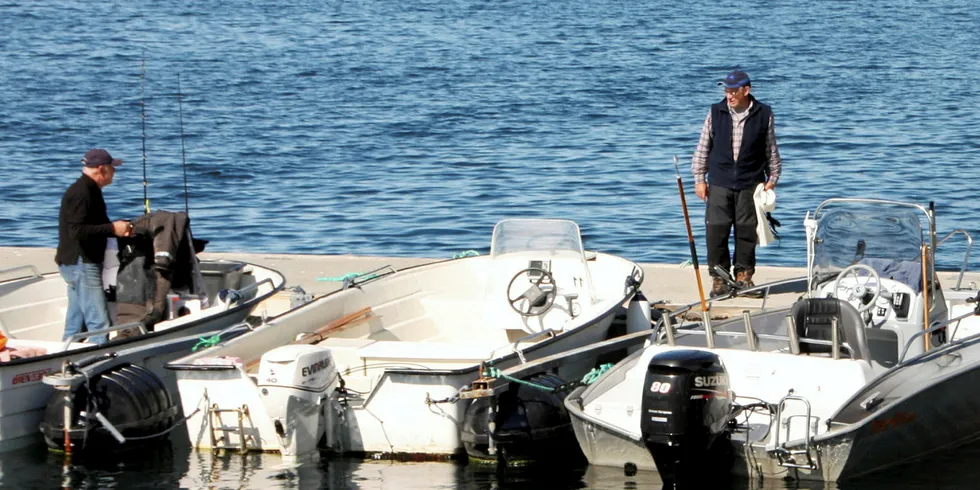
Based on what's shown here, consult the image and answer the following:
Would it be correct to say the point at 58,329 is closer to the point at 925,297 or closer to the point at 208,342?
the point at 208,342

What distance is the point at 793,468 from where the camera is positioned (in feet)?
25.7

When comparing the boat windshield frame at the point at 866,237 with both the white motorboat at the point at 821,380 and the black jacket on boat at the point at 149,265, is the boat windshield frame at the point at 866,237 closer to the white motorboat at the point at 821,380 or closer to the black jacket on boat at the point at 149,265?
the white motorboat at the point at 821,380

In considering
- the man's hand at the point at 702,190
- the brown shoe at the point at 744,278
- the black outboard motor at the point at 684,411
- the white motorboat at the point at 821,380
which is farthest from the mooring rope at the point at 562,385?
the brown shoe at the point at 744,278

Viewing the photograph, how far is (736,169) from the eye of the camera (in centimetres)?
1138

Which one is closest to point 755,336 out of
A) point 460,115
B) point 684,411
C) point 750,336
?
point 750,336

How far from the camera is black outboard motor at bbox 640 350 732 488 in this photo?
758 centimetres

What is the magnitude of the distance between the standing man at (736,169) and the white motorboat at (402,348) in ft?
2.56

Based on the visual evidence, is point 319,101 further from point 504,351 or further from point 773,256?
point 504,351

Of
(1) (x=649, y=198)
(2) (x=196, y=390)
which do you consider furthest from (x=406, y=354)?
(1) (x=649, y=198)

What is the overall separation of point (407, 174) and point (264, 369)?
15393 millimetres

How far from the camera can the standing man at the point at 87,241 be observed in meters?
9.94

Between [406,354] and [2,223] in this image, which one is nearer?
[406,354]

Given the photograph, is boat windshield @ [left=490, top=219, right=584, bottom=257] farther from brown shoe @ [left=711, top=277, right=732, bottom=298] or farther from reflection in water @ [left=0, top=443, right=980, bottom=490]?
reflection in water @ [left=0, top=443, right=980, bottom=490]

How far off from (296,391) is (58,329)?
352 centimetres
